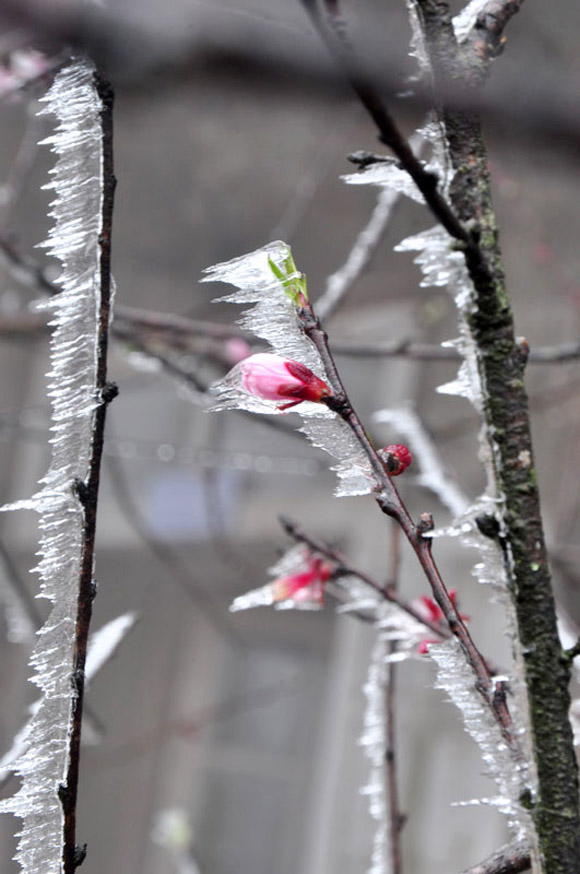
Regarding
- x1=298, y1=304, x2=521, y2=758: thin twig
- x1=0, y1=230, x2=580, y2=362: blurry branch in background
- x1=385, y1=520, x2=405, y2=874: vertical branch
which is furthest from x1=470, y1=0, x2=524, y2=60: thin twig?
x1=0, y1=230, x2=580, y2=362: blurry branch in background

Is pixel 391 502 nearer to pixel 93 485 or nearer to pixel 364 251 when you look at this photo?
pixel 93 485

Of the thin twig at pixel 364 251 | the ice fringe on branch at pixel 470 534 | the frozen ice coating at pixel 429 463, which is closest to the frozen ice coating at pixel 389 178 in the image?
the ice fringe on branch at pixel 470 534

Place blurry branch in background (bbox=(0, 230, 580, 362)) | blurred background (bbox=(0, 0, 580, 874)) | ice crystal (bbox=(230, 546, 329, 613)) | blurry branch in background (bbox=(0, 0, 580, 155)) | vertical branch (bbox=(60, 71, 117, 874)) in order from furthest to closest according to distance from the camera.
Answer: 1. blurred background (bbox=(0, 0, 580, 874))
2. blurry branch in background (bbox=(0, 230, 580, 362))
3. ice crystal (bbox=(230, 546, 329, 613))
4. vertical branch (bbox=(60, 71, 117, 874))
5. blurry branch in background (bbox=(0, 0, 580, 155))

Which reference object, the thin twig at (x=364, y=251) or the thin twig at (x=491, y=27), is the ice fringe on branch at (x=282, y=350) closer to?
the thin twig at (x=491, y=27)

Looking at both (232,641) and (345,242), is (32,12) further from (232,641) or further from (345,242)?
(232,641)

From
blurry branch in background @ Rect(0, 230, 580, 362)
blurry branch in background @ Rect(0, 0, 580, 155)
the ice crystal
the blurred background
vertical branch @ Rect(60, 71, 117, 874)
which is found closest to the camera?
blurry branch in background @ Rect(0, 0, 580, 155)

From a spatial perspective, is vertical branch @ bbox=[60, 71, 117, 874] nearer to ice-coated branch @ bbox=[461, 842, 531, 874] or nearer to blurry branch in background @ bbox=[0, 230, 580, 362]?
ice-coated branch @ bbox=[461, 842, 531, 874]

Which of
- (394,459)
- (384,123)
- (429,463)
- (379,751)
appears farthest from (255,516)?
(384,123)
